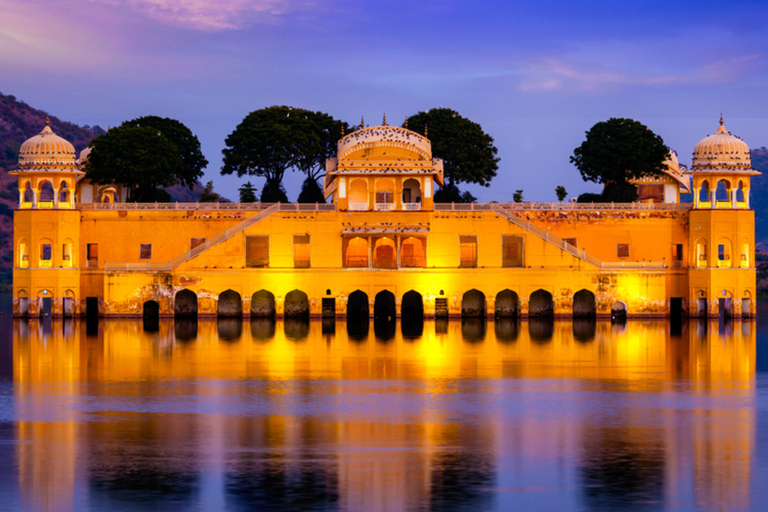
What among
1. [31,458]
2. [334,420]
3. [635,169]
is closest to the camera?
[31,458]

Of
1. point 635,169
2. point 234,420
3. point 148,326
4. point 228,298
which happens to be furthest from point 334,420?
point 635,169

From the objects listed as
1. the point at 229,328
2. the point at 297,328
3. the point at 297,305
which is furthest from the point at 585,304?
the point at 229,328

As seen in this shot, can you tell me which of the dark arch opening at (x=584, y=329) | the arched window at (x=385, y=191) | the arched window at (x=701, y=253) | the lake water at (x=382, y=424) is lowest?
the lake water at (x=382, y=424)

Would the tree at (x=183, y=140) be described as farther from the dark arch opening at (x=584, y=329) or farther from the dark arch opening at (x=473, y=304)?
the dark arch opening at (x=584, y=329)

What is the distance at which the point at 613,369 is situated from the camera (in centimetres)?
3638

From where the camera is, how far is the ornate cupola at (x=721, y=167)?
2314 inches

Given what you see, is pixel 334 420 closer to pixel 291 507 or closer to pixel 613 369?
pixel 291 507

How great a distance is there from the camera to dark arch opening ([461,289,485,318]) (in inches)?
2363

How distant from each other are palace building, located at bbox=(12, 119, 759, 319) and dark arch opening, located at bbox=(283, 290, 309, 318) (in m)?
0.08

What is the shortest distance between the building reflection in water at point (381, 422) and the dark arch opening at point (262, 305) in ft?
46.6

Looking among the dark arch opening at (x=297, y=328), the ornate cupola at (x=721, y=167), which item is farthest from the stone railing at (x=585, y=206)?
the dark arch opening at (x=297, y=328)

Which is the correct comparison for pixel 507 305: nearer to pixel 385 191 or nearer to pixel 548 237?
pixel 548 237

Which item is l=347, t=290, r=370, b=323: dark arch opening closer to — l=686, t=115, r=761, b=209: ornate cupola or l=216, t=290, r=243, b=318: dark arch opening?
l=216, t=290, r=243, b=318: dark arch opening

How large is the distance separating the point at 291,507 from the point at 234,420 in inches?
331
